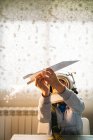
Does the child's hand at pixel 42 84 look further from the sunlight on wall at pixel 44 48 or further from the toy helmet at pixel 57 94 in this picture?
the sunlight on wall at pixel 44 48

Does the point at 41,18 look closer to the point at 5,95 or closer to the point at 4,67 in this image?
the point at 4,67

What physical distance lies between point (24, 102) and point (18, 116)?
0.61ft

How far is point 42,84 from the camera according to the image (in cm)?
153

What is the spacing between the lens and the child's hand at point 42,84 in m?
1.49

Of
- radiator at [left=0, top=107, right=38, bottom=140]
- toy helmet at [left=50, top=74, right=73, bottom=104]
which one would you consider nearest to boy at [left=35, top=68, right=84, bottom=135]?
toy helmet at [left=50, top=74, right=73, bottom=104]

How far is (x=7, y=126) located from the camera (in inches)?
107

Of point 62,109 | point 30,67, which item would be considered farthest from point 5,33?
point 62,109

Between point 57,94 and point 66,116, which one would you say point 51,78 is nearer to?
point 57,94

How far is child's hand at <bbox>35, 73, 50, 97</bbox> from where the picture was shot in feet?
4.87

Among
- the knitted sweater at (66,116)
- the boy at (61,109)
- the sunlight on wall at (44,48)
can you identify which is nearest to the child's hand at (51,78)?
the boy at (61,109)

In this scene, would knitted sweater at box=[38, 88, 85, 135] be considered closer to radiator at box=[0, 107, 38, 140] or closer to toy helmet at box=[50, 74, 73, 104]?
toy helmet at box=[50, 74, 73, 104]

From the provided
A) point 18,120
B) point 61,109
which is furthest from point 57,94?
point 18,120

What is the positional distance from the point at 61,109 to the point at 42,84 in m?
0.33

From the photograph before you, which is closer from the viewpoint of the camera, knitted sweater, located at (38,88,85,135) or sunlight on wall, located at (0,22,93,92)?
knitted sweater, located at (38,88,85,135)
